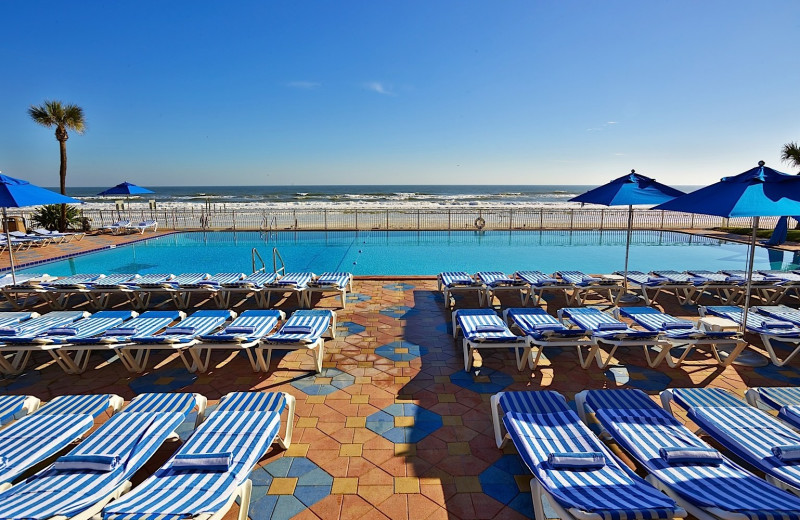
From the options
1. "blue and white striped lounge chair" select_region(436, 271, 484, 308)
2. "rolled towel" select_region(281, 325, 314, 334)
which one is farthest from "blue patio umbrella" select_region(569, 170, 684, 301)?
"rolled towel" select_region(281, 325, 314, 334)

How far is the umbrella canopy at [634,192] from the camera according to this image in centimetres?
651

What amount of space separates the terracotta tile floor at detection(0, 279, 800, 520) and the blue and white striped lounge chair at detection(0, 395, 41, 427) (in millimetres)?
702

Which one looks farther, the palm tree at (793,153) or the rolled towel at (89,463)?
the palm tree at (793,153)

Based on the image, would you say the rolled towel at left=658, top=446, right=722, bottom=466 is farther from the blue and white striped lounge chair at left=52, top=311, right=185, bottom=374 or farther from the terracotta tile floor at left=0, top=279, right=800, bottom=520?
the blue and white striped lounge chair at left=52, top=311, right=185, bottom=374

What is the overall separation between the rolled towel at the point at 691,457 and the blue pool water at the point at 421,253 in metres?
8.40

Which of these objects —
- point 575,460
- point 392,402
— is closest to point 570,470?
point 575,460

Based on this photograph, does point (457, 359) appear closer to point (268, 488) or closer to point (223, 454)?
point (268, 488)

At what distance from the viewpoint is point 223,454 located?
2590 millimetres

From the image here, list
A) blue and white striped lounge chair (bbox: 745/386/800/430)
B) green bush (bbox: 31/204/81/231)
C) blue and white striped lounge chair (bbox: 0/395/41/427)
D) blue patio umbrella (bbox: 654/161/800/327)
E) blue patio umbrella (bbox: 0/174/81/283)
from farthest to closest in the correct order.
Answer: green bush (bbox: 31/204/81/231), blue patio umbrella (bbox: 0/174/81/283), blue patio umbrella (bbox: 654/161/800/327), blue and white striped lounge chair (bbox: 0/395/41/427), blue and white striped lounge chair (bbox: 745/386/800/430)

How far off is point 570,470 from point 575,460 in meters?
0.07

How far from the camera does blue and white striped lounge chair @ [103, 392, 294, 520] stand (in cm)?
220

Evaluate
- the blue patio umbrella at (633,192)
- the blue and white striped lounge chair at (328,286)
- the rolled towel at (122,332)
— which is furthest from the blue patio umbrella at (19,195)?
the blue patio umbrella at (633,192)

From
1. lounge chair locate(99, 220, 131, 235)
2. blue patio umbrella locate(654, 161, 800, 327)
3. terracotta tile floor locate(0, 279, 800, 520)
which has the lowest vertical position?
terracotta tile floor locate(0, 279, 800, 520)

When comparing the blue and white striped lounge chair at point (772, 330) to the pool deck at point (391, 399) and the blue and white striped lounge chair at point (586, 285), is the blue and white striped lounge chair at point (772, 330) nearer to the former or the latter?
the pool deck at point (391, 399)
